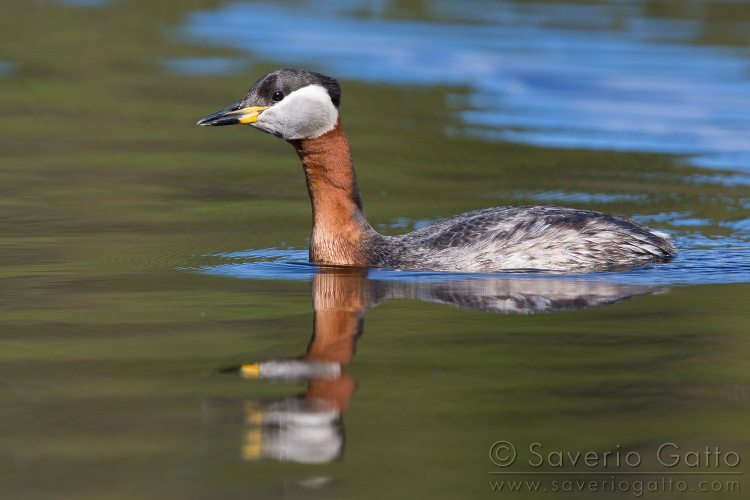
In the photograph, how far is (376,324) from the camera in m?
8.87

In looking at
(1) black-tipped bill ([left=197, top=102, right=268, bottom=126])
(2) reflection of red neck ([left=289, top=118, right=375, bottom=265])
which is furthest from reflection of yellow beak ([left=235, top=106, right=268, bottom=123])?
(2) reflection of red neck ([left=289, top=118, right=375, bottom=265])

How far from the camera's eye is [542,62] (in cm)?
2422

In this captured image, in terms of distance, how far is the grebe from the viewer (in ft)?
36.1

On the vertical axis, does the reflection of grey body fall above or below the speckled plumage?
below

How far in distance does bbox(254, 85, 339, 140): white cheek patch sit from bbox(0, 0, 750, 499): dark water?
4.06 ft

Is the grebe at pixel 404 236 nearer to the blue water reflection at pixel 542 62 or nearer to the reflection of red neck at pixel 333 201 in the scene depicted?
the reflection of red neck at pixel 333 201

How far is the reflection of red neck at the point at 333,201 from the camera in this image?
11.3 metres

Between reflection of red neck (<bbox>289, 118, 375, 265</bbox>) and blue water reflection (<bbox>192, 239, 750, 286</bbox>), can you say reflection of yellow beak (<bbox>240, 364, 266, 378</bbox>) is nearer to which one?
blue water reflection (<bbox>192, 239, 750, 286</bbox>)

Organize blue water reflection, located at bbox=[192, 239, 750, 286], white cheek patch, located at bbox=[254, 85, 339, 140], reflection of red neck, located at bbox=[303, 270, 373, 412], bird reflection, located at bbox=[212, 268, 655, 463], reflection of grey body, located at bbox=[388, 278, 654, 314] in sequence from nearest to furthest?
bird reflection, located at bbox=[212, 268, 655, 463]
reflection of red neck, located at bbox=[303, 270, 373, 412]
reflection of grey body, located at bbox=[388, 278, 654, 314]
blue water reflection, located at bbox=[192, 239, 750, 286]
white cheek patch, located at bbox=[254, 85, 339, 140]

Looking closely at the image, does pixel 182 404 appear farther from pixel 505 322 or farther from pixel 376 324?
pixel 505 322

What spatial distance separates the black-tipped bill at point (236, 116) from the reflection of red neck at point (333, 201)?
500 mm

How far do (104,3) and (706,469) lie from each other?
25.7 metres

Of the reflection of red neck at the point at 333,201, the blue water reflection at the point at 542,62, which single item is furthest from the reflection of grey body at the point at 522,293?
the blue water reflection at the point at 542,62

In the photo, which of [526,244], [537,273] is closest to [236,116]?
[526,244]
